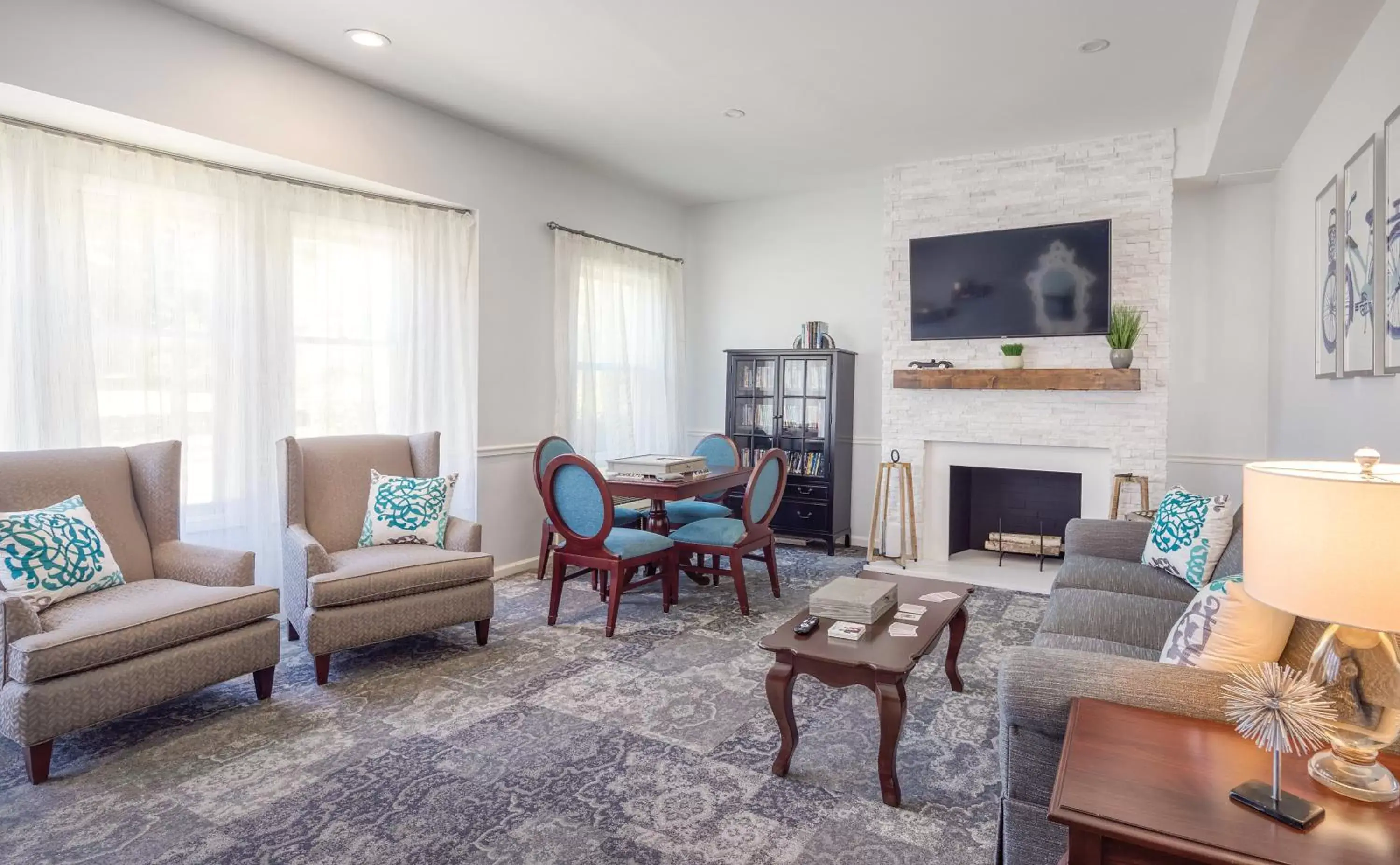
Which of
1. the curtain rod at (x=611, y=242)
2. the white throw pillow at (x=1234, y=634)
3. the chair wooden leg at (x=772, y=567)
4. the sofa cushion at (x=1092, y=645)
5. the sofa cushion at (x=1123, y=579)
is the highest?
the curtain rod at (x=611, y=242)

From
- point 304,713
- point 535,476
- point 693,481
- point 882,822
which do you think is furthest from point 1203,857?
point 535,476

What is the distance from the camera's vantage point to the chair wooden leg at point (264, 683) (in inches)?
114

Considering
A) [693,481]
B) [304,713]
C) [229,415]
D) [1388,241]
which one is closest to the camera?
[1388,241]

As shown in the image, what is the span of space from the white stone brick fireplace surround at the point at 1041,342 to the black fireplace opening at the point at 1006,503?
186 millimetres

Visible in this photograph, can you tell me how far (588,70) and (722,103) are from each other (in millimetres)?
810

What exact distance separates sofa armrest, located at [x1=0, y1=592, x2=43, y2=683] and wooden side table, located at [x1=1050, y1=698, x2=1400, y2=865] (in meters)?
2.87

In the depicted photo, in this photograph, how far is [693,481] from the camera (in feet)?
13.4

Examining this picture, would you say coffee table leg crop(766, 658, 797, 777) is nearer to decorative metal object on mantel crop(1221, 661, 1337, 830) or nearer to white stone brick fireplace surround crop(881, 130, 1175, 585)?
decorative metal object on mantel crop(1221, 661, 1337, 830)

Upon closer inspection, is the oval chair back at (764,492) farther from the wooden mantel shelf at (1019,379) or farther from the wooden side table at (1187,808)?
the wooden side table at (1187,808)

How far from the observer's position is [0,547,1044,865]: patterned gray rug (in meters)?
1.99

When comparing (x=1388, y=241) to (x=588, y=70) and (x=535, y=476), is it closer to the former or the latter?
(x=588, y=70)

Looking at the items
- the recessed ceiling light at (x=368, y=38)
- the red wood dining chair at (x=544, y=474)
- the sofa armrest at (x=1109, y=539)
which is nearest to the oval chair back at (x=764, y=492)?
the red wood dining chair at (x=544, y=474)

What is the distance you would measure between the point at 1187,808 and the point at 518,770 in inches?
73.0

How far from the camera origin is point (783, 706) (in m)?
2.31
